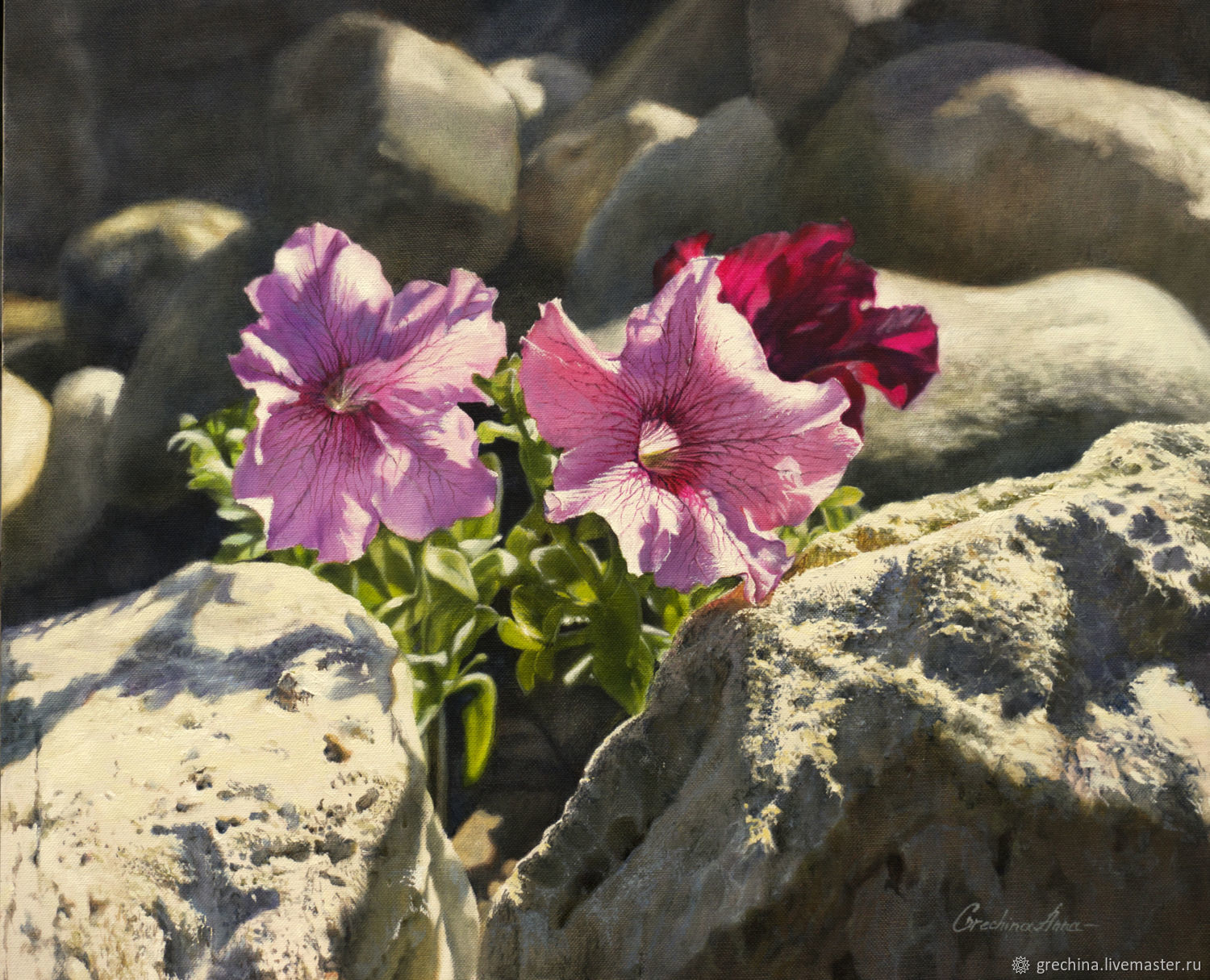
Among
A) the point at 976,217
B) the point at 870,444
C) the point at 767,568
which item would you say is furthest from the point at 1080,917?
the point at 976,217

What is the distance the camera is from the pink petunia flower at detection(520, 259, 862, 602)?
0.47 meters

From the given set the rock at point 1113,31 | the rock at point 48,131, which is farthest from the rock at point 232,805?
the rock at point 1113,31

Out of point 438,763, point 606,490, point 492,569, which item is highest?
point 606,490

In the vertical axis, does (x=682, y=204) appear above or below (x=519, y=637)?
above

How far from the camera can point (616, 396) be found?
0.47 metres

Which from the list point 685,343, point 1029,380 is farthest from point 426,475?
point 1029,380

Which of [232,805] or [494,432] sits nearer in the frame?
[232,805]

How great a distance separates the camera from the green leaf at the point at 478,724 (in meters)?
0.57

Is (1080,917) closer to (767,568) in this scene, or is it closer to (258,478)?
(767,568)

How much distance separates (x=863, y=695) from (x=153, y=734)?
0.35 m

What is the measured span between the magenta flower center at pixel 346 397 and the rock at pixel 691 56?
28 centimetres

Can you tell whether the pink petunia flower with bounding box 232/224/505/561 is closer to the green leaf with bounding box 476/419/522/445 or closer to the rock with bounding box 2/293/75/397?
the green leaf with bounding box 476/419/522/445

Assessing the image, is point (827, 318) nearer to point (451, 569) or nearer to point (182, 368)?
point (451, 569)

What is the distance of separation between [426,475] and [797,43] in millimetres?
382
